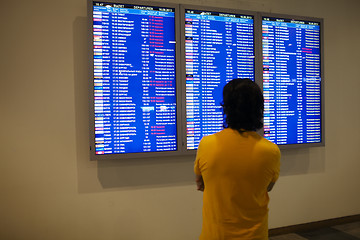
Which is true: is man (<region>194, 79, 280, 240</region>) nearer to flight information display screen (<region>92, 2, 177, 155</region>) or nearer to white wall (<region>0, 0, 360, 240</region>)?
flight information display screen (<region>92, 2, 177, 155</region>)

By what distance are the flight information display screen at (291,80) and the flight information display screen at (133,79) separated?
95 cm

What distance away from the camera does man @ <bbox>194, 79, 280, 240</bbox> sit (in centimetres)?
110

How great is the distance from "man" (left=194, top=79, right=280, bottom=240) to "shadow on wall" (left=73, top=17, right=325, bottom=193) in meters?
1.27

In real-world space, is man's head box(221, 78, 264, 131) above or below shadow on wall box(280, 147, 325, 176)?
above

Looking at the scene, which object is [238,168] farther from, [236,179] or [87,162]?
[87,162]

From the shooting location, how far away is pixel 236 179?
1104 millimetres

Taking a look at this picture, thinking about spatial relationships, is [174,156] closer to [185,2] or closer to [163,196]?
[163,196]

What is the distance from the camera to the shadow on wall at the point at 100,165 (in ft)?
7.29

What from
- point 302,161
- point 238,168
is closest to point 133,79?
point 238,168

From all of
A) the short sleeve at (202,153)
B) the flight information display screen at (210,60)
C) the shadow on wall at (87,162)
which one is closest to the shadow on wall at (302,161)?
the flight information display screen at (210,60)

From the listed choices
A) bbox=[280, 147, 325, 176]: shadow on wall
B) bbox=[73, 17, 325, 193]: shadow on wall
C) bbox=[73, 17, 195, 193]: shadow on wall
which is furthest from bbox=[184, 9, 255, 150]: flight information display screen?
bbox=[280, 147, 325, 176]: shadow on wall

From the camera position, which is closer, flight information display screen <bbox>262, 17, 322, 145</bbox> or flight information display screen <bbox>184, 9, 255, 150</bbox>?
flight information display screen <bbox>184, 9, 255, 150</bbox>

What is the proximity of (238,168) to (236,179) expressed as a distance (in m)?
0.05

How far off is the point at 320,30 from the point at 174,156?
6.36 feet
